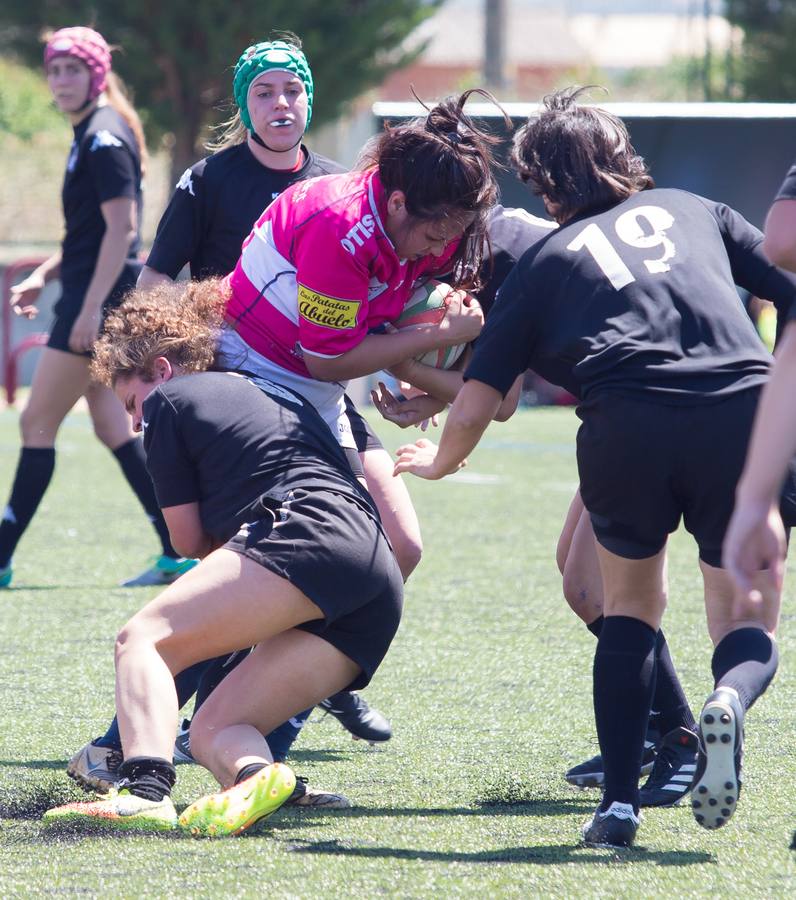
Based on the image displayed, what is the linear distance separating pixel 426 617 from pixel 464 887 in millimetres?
2928

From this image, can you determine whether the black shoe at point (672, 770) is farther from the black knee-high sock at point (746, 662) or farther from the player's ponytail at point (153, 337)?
the player's ponytail at point (153, 337)

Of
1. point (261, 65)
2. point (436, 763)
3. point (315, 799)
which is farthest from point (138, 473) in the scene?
point (315, 799)

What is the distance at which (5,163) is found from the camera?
94.9 ft

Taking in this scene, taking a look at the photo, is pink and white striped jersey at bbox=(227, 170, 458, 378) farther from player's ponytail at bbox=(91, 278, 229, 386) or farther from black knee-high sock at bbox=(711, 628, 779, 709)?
black knee-high sock at bbox=(711, 628, 779, 709)

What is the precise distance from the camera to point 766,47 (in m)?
28.7

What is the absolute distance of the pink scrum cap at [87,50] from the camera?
231 inches

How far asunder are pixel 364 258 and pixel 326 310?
0.48 ft

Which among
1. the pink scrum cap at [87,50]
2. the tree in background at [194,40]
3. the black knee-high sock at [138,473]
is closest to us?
the pink scrum cap at [87,50]

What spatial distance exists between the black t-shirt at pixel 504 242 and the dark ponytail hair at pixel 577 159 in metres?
0.43

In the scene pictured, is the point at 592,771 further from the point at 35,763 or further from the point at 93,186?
the point at 93,186

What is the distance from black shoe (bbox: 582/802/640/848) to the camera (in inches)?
123

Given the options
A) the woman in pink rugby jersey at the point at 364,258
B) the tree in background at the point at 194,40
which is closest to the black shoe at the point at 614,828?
the woman in pink rugby jersey at the point at 364,258

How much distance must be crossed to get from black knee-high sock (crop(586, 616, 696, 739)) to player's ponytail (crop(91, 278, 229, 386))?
3.86 feet

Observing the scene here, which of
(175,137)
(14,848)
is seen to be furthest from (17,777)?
(175,137)
